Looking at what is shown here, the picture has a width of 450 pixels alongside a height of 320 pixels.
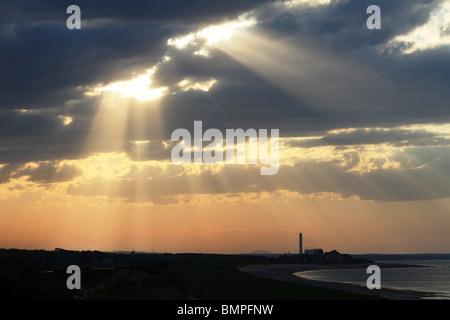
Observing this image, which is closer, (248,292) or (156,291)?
(156,291)

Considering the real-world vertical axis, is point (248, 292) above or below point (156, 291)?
below

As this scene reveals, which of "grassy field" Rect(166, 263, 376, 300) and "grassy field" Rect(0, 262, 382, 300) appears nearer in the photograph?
"grassy field" Rect(0, 262, 382, 300)

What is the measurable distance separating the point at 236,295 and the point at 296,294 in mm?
6031

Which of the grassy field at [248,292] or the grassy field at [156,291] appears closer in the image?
the grassy field at [156,291]
